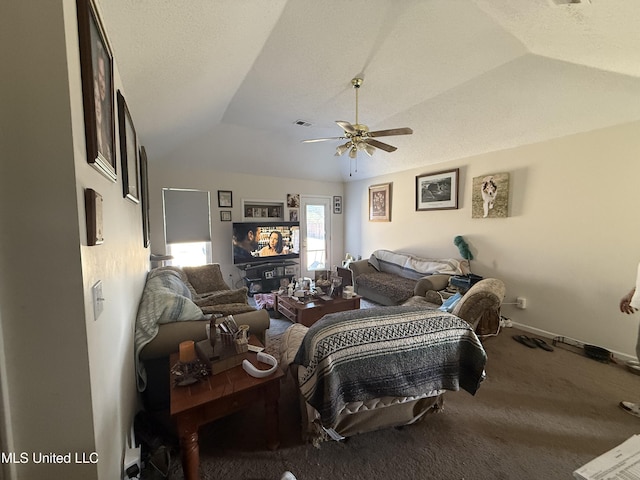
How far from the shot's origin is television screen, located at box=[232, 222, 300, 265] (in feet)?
16.2

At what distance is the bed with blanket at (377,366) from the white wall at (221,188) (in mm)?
3755

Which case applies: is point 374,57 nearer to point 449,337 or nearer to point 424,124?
point 424,124

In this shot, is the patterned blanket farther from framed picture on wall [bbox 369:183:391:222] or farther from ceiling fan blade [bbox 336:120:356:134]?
framed picture on wall [bbox 369:183:391:222]

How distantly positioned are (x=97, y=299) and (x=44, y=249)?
0.82 feet

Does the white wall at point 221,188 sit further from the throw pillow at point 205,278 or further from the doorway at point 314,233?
the throw pillow at point 205,278

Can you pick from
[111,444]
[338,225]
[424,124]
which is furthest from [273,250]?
[111,444]

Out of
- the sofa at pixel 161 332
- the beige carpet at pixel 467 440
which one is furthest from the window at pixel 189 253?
the beige carpet at pixel 467 440

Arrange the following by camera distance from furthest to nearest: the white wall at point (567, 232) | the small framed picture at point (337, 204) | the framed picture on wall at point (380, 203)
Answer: the small framed picture at point (337, 204) < the framed picture on wall at point (380, 203) < the white wall at point (567, 232)

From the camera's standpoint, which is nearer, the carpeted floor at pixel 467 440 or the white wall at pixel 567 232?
the carpeted floor at pixel 467 440

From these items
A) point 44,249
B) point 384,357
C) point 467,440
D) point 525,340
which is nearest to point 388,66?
point 384,357

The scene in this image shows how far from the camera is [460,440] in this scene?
1.68 m

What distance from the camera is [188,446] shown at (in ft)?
4.28

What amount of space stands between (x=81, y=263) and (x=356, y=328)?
115cm

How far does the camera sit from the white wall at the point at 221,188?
4.34 metres
